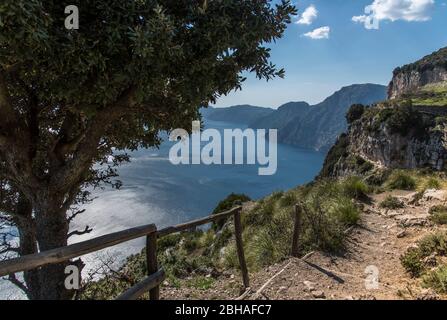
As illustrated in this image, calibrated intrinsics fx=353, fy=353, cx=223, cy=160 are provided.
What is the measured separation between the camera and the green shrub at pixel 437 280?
5.38m

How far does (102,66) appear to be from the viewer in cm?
464

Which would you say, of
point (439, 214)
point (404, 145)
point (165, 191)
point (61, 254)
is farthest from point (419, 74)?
point (61, 254)

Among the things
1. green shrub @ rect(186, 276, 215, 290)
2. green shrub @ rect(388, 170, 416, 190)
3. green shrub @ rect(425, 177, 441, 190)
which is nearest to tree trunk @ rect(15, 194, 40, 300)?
green shrub @ rect(186, 276, 215, 290)

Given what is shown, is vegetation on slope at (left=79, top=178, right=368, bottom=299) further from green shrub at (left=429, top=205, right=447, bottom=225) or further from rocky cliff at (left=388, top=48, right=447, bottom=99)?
rocky cliff at (left=388, top=48, right=447, bottom=99)

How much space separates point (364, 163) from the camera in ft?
223

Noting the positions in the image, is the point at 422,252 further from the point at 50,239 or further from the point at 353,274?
the point at 50,239

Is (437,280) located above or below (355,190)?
below

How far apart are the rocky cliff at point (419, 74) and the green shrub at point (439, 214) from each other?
109 m

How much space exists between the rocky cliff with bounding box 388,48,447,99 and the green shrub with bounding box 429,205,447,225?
4309 inches

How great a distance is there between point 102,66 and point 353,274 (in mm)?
6138

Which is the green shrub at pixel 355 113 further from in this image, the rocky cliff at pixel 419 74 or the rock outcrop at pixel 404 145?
the rocky cliff at pixel 419 74

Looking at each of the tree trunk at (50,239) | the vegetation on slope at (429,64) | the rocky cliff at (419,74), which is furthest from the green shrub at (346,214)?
the vegetation on slope at (429,64)

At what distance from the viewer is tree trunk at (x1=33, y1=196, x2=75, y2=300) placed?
648cm
